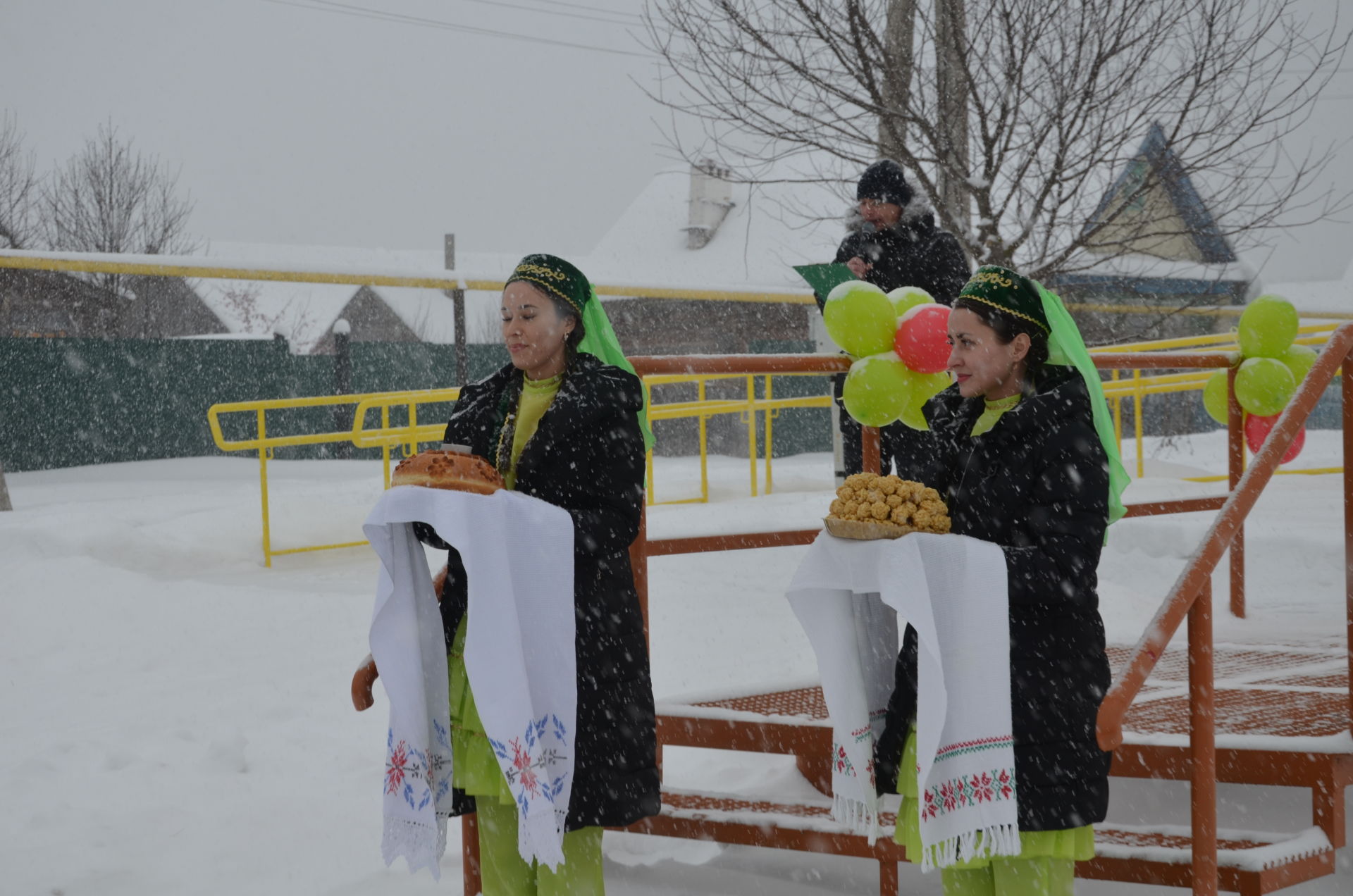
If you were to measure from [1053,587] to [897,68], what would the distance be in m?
6.06

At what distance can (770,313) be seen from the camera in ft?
67.0

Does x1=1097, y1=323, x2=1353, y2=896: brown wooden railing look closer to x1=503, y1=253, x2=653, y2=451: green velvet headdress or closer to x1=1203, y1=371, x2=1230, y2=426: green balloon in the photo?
x1=503, y1=253, x2=653, y2=451: green velvet headdress

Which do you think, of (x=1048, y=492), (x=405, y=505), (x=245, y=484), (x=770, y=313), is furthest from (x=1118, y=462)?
(x=770, y=313)

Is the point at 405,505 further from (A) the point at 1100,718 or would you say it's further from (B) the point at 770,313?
(B) the point at 770,313

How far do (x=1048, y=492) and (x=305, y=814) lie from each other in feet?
8.69

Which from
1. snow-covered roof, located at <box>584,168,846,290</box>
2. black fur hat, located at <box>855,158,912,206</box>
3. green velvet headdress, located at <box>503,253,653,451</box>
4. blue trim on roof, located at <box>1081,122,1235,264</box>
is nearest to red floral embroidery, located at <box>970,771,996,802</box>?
green velvet headdress, located at <box>503,253,653,451</box>

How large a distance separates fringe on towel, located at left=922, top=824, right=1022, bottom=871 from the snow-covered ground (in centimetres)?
115

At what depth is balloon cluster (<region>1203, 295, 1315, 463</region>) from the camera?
4.07 metres

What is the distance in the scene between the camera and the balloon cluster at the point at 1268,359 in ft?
13.4

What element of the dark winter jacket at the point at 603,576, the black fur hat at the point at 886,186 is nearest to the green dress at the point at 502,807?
the dark winter jacket at the point at 603,576

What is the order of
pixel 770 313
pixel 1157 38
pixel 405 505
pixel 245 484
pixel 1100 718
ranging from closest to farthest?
pixel 1100 718
pixel 405 505
pixel 1157 38
pixel 245 484
pixel 770 313

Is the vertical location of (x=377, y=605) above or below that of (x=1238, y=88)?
below

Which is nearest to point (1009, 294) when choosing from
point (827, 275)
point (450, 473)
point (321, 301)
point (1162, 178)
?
point (450, 473)

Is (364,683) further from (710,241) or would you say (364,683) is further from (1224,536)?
(710,241)
